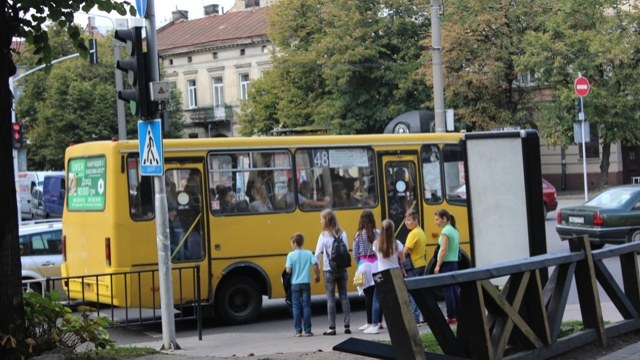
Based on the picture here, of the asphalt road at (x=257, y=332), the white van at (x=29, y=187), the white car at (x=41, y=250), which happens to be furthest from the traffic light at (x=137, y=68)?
the white van at (x=29, y=187)

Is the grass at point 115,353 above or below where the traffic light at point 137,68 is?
below

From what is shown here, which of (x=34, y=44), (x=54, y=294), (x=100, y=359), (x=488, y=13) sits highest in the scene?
(x=488, y=13)

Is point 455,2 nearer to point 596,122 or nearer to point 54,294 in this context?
point 596,122

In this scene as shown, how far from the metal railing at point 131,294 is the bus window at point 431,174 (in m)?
4.67

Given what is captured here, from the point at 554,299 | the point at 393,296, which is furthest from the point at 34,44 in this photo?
the point at 554,299

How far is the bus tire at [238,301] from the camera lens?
587 inches

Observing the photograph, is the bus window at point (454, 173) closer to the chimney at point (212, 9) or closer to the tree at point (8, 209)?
the tree at point (8, 209)

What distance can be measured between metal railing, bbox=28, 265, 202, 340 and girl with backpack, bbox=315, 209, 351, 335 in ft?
6.09

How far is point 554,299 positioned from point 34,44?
5762 millimetres

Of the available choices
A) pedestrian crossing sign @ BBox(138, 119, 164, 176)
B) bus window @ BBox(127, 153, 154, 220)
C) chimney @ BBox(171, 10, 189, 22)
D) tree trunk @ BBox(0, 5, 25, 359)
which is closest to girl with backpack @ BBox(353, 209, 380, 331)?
pedestrian crossing sign @ BBox(138, 119, 164, 176)

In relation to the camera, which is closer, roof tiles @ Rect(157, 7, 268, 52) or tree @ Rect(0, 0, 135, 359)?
tree @ Rect(0, 0, 135, 359)

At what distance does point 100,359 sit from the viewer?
9.23m

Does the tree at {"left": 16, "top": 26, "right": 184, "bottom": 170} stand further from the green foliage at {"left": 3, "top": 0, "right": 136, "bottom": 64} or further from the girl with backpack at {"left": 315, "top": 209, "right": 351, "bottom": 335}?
the green foliage at {"left": 3, "top": 0, "right": 136, "bottom": 64}

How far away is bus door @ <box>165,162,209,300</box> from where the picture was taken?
47.8 ft
